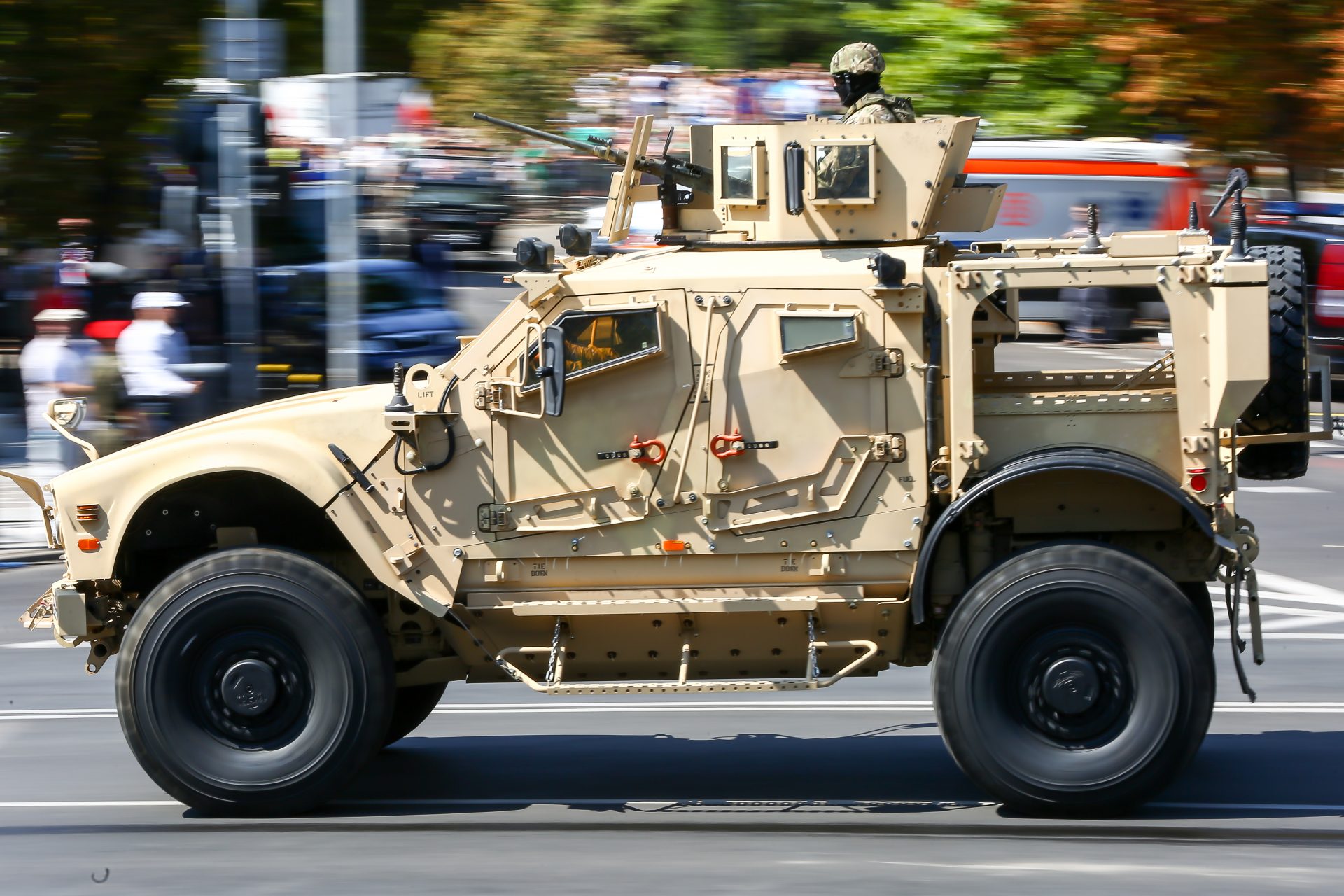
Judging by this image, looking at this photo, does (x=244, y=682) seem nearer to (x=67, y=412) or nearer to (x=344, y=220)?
(x=67, y=412)

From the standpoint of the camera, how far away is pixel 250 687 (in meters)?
7.56

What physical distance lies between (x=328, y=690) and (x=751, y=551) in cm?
195

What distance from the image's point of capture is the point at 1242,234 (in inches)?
289

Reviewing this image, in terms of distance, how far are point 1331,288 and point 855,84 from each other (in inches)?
602

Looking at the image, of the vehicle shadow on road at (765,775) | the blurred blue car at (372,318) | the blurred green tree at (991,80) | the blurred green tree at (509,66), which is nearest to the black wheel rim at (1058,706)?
the vehicle shadow on road at (765,775)

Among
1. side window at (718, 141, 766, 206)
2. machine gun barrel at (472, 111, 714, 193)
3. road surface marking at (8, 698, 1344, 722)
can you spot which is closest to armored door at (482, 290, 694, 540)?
side window at (718, 141, 766, 206)

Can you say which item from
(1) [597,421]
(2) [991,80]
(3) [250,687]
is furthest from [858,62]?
(2) [991,80]

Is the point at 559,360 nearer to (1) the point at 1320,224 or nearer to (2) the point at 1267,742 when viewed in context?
(2) the point at 1267,742

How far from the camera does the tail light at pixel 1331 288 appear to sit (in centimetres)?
2169

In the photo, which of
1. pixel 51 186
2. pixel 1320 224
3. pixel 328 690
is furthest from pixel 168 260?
pixel 1320 224

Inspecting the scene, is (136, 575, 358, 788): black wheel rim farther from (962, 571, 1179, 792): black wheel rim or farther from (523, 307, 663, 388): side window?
(962, 571, 1179, 792): black wheel rim

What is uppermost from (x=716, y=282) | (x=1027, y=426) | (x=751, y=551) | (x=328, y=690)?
(x=716, y=282)

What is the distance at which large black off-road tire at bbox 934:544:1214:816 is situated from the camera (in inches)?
282

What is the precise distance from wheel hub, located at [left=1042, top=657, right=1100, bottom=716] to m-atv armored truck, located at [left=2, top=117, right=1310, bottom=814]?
54mm
